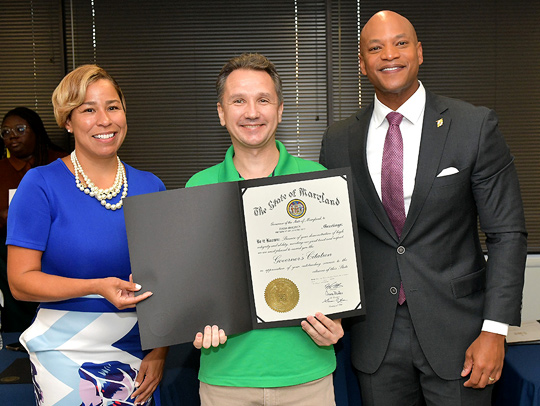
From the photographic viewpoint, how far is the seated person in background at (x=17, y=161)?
127 inches

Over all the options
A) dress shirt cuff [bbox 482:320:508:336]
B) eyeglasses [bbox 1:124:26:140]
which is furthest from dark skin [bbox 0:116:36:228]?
dress shirt cuff [bbox 482:320:508:336]

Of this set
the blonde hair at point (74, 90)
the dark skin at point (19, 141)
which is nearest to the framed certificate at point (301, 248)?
the blonde hair at point (74, 90)

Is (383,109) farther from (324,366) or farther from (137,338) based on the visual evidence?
(137,338)

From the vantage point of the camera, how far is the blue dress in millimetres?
1437

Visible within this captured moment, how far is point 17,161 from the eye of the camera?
3.29 meters

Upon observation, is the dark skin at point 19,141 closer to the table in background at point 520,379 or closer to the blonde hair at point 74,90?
the blonde hair at point 74,90

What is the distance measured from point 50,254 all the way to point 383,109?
111 centimetres

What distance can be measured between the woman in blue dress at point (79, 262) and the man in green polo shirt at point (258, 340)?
255mm

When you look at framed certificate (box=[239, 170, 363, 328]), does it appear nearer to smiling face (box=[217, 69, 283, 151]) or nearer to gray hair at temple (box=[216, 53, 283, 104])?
smiling face (box=[217, 69, 283, 151])

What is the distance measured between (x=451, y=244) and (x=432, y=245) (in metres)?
0.06

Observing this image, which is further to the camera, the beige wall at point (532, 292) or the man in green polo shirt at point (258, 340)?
the beige wall at point (532, 292)

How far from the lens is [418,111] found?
5.28 ft

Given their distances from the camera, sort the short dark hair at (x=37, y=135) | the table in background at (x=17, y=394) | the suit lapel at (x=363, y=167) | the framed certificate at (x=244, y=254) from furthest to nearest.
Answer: the short dark hair at (x=37, y=135) < the table in background at (x=17, y=394) < the suit lapel at (x=363, y=167) < the framed certificate at (x=244, y=254)

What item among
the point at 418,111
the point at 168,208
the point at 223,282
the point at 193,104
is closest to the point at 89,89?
the point at 168,208
